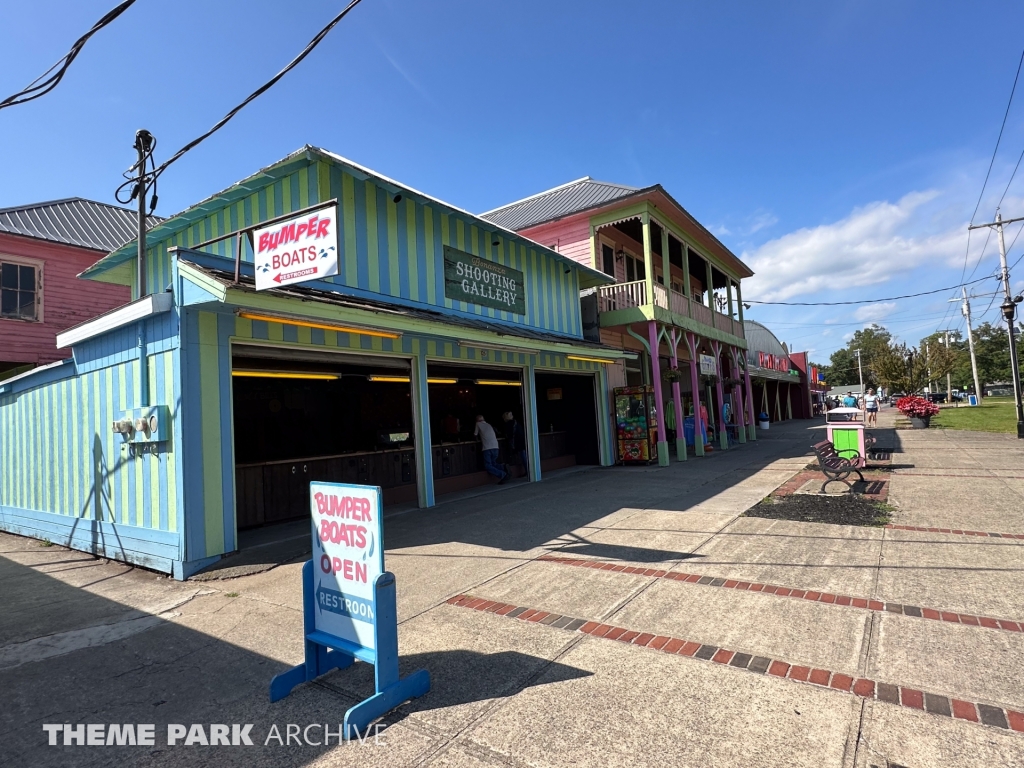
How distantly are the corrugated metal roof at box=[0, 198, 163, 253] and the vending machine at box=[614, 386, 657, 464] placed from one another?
13179 millimetres

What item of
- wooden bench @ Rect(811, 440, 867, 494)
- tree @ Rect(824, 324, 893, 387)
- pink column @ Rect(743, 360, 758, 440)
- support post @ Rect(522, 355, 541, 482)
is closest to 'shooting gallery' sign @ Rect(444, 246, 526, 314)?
support post @ Rect(522, 355, 541, 482)

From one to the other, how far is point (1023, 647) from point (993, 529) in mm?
3670

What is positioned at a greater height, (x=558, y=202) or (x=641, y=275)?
(x=558, y=202)

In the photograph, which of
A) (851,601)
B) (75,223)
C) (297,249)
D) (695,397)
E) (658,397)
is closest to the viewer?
(851,601)

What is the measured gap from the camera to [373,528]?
10.4 feet

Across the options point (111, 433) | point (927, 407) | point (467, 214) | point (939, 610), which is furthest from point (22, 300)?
point (927, 407)

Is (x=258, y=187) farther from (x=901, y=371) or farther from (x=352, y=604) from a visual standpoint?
(x=901, y=371)

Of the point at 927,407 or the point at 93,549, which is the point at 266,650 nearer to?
the point at 93,549

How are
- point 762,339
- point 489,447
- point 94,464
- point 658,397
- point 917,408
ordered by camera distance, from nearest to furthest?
1. point 94,464
2. point 489,447
3. point 658,397
4. point 917,408
5. point 762,339

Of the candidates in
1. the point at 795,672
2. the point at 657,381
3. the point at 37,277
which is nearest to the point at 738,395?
the point at 657,381

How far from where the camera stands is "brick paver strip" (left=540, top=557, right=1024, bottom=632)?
12.8 ft

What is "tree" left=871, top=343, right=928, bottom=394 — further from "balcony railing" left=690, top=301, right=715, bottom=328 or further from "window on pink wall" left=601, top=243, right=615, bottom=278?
"window on pink wall" left=601, top=243, right=615, bottom=278

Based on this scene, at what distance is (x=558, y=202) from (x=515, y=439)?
8694mm

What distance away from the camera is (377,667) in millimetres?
3055
